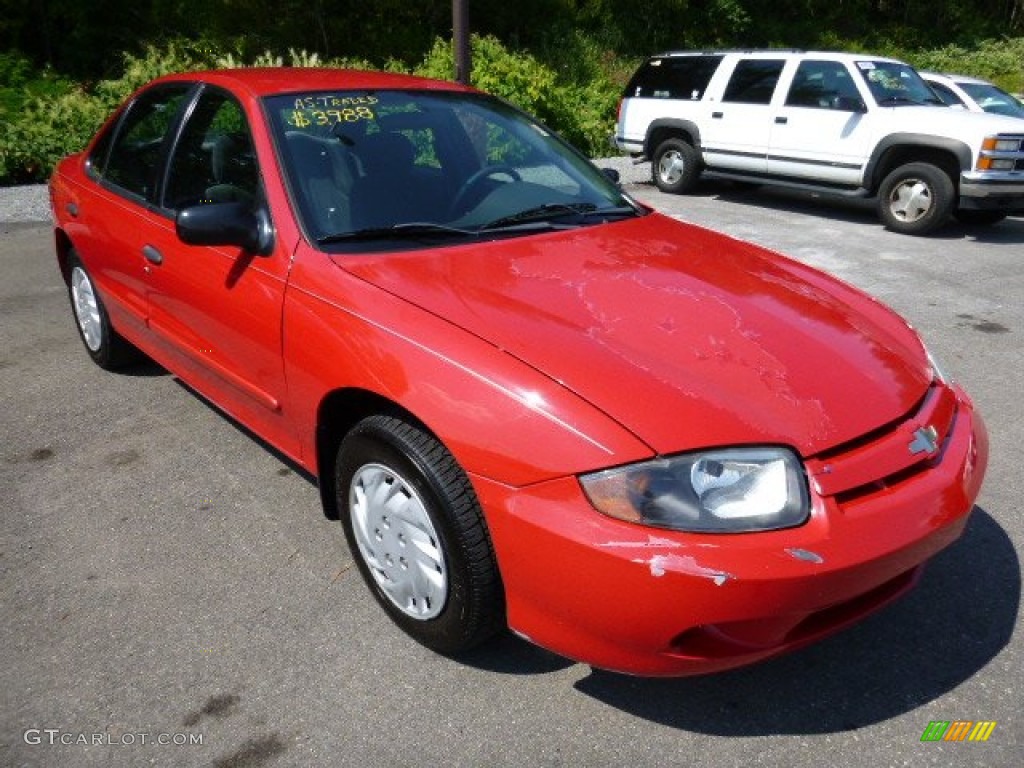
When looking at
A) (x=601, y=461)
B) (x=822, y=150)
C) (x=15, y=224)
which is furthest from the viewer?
(x=822, y=150)

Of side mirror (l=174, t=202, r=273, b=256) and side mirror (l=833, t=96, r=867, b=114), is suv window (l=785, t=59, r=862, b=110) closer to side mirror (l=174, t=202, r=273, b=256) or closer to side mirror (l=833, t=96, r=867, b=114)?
side mirror (l=833, t=96, r=867, b=114)

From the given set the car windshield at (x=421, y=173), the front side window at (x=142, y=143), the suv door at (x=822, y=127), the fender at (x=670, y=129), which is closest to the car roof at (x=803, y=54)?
the suv door at (x=822, y=127)

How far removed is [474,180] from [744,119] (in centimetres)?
783

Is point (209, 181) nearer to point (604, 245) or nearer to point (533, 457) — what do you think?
point (604, 245)

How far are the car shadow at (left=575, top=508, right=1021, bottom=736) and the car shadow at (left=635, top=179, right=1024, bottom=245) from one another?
7.22 m

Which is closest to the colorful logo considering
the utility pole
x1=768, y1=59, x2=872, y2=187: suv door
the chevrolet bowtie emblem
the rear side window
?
the chevrolet bowtie emblem

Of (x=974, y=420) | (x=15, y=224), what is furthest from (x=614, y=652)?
(x=15, y=224)

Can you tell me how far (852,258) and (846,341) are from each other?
5.81 metres

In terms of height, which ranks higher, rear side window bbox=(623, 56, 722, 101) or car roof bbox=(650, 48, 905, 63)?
car roof bbox=(650, 48, 905, 63)

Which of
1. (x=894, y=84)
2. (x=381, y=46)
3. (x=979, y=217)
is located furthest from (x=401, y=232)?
(x=381, y=46)

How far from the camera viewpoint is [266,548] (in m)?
3.07

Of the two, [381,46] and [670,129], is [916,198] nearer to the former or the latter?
[670,129]

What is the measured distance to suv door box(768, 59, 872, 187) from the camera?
9148mm

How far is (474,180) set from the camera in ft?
10.7
